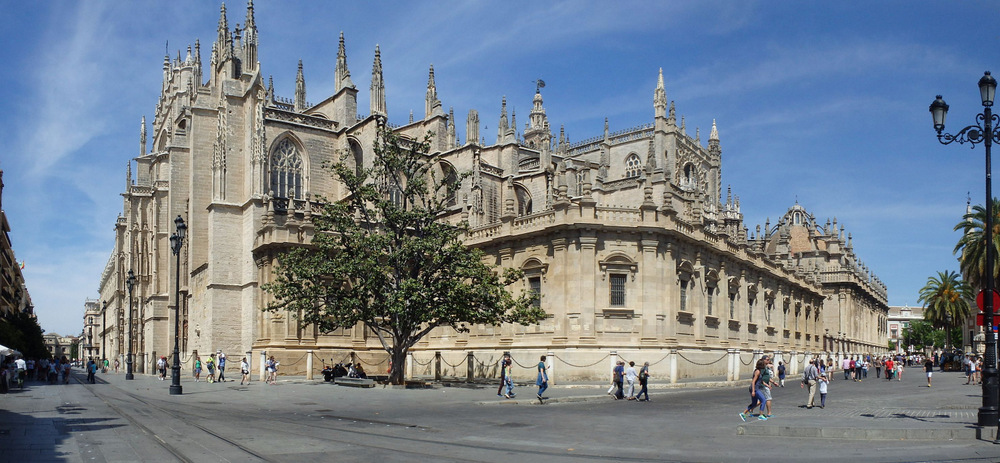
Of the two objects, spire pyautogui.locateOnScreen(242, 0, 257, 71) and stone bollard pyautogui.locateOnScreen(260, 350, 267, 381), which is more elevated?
spire pyautogui.locateOnScreen(242, 0, 257, 71)

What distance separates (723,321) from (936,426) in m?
23.8

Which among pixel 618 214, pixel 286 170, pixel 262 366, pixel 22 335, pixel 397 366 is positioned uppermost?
pixel 286 170

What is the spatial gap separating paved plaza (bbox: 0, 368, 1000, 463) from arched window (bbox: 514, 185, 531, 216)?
108 ft

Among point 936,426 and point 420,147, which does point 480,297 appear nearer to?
point 420,147

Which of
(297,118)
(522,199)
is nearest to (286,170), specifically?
(297,118)

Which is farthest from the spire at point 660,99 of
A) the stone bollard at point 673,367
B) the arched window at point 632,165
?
the stone bollard at point 673,367

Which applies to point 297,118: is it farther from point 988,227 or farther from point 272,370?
point 988,227

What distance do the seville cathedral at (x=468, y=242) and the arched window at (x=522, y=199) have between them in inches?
4.8

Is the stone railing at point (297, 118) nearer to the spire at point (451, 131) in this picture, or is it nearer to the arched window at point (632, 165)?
the spire at point (451, 131)

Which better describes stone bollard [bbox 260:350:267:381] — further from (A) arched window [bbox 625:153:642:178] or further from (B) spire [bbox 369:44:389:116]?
(A) arched window [bbox 625:153:642:178]

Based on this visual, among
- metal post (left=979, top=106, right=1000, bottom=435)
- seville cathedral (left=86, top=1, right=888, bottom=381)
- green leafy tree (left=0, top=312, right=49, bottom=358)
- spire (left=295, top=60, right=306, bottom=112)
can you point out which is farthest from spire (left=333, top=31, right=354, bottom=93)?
metal post (left=979, top=106, right=1000, bottom=435)

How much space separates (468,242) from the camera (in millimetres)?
39094

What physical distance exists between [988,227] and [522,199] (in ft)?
139

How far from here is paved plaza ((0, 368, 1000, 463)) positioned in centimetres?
1196
